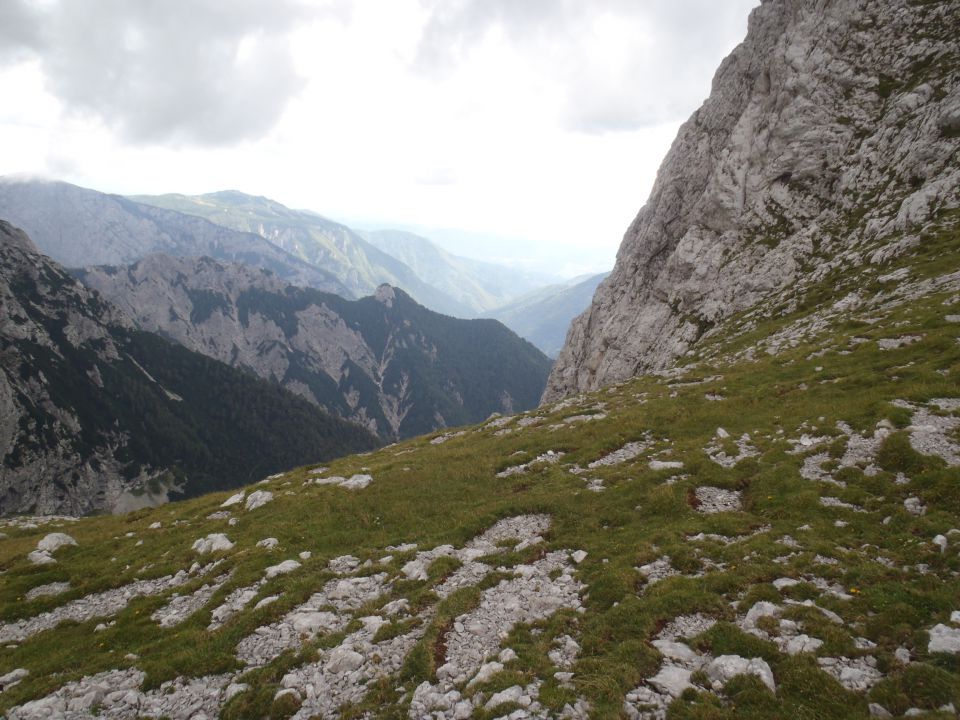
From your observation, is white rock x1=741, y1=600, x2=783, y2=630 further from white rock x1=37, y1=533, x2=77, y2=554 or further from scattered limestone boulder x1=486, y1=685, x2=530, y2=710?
white rock x1=37, y1=533, x2=77, y2=554

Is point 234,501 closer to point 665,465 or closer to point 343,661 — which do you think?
point 343,661

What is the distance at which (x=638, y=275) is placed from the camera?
88500 mm

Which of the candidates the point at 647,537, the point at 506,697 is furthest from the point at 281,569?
the point at 647,537

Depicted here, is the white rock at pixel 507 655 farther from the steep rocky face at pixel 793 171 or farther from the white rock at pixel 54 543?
the steep rocky face at pixel 793 171

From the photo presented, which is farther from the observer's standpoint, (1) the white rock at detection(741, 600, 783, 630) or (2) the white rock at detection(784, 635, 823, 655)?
(1) the white rock at detection(741, 600, 783, 630)

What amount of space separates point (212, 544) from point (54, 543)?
12.4 m

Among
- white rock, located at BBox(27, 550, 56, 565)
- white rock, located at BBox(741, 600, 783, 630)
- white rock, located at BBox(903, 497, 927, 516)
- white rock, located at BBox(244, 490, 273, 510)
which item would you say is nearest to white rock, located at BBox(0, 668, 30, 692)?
white rock, located at BBox(27, 550, 56, 565)

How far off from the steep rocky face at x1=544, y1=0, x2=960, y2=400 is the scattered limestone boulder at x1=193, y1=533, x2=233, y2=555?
52.7 metres

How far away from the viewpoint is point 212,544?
2489 cm

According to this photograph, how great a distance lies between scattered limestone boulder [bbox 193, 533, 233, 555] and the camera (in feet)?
79.6

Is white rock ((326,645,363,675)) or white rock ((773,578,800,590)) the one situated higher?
white rock ((773,578,800,590))

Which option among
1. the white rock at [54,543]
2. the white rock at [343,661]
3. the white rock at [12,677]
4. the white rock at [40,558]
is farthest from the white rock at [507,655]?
the white rock at [54,543]

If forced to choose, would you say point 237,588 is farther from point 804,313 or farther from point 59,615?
point 804,313

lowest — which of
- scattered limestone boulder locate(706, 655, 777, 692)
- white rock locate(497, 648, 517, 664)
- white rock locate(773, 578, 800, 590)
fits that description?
white rock locate(497, 648, 517, 664)
